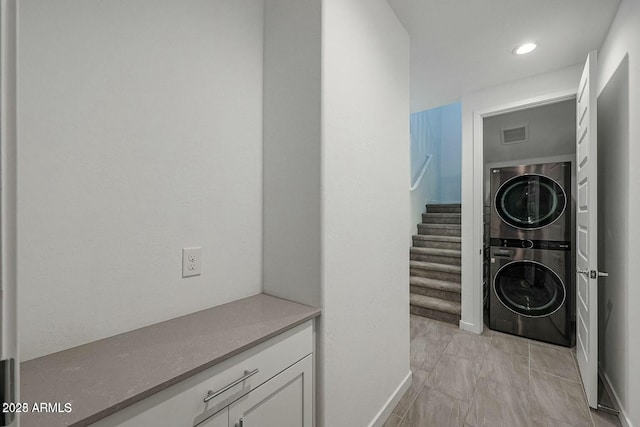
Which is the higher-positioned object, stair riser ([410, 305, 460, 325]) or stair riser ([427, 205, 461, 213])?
stair riser ([427, 205, 461, 213])

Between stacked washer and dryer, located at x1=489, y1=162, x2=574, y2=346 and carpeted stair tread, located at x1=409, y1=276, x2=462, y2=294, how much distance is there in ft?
1.31

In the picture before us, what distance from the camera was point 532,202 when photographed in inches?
110

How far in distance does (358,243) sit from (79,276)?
1122 mm

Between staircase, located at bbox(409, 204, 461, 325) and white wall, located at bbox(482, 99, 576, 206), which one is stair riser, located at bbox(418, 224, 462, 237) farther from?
white wall, located at bbox(482, 99, 576, 206)

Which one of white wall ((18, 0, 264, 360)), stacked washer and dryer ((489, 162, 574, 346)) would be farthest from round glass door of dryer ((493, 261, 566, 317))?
white wall ((18, 0, 264, 360))

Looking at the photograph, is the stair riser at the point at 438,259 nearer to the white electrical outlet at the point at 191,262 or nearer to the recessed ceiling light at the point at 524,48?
the recessed ceiling light at the point at 524,48

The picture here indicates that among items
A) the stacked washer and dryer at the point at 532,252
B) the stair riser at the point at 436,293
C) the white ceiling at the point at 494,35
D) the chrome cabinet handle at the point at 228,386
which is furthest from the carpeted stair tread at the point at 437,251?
the chrome cabinet handle at the point at 228,386

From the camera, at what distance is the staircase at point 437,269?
10.6 feet

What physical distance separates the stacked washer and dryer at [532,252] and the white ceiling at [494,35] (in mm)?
963

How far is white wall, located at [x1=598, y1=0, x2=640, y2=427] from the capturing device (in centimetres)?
149

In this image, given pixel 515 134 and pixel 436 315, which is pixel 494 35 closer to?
pixel 515 134

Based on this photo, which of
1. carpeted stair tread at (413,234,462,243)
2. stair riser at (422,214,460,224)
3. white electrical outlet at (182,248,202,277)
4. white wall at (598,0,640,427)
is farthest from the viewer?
stair riser at (422,214,460,224)

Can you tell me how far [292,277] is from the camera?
134cm

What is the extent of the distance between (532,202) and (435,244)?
1458 mm
